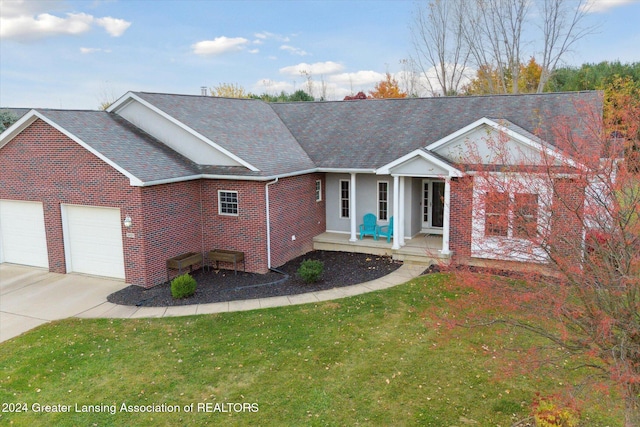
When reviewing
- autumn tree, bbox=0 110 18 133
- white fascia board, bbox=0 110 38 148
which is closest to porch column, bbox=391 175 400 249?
white fascia board, bbox=0 110 38 148

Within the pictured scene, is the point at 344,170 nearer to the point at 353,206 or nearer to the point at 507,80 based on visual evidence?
the point at 353,206

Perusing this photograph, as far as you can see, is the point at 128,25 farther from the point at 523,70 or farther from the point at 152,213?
the point at 523,70

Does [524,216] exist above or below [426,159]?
below

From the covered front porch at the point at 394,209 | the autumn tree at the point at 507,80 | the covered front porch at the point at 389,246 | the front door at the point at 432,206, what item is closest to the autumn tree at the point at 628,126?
the covered front porch at the point at 394,209

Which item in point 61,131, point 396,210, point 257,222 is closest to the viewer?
point 61,131

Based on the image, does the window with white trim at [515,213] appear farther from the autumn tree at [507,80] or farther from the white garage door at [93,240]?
the autumn tree at [507,80]

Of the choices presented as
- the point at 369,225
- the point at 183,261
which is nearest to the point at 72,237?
the point at 183,261

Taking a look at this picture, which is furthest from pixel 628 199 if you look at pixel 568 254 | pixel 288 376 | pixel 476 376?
pixel 288 376
